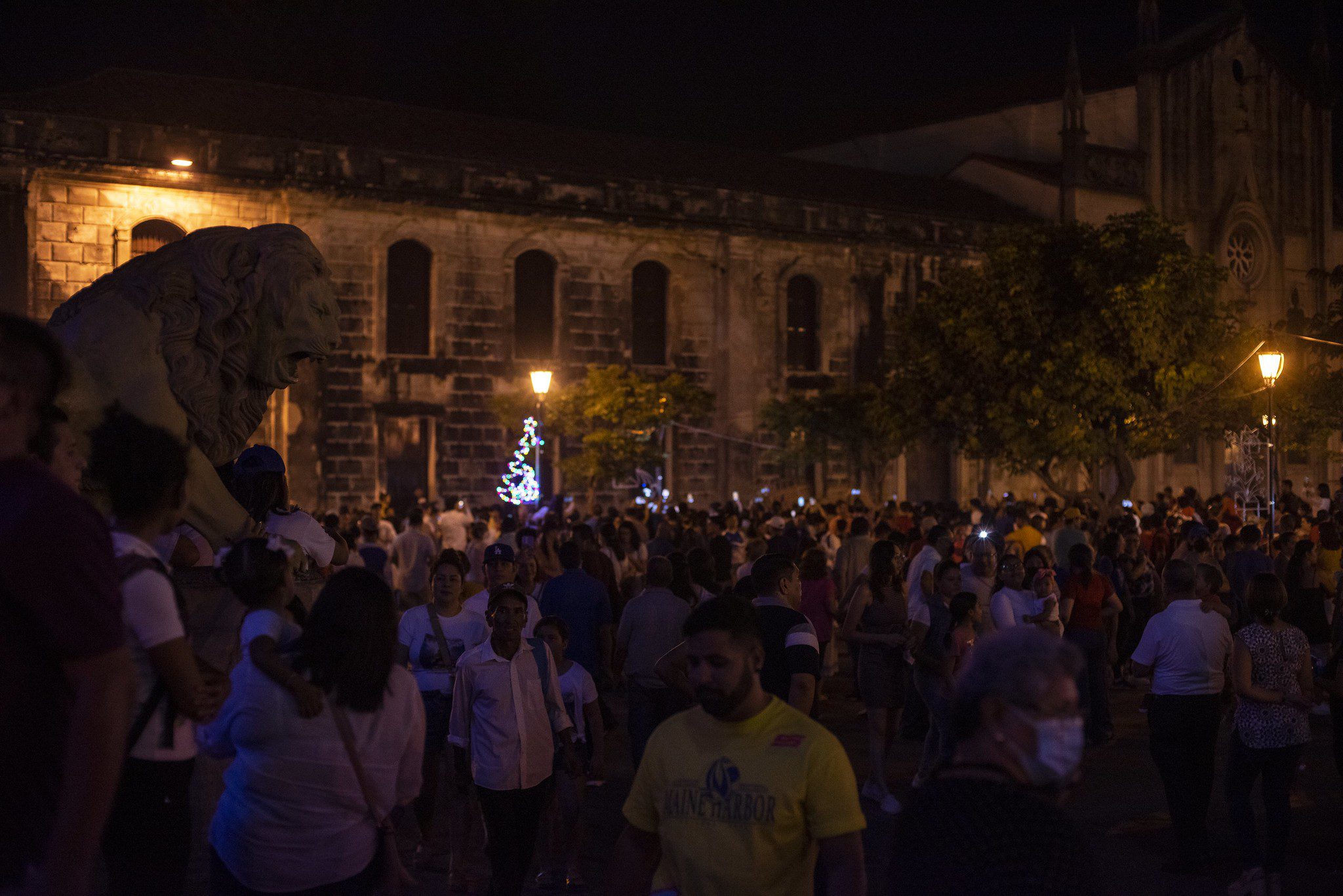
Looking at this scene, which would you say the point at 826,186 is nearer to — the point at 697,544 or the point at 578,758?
the point at 697,544

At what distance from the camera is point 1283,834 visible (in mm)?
6914

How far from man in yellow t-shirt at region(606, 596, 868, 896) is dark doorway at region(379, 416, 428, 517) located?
87.8 ft

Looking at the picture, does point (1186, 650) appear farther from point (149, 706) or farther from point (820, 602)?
point (149, 706)

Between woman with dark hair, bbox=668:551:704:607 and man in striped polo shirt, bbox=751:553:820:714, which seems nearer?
man in striped polo shirt, bbox=751:553:820:714

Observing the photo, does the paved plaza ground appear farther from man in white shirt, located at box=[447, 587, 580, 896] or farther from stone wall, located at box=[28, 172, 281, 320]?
stone wall, located at box=[28, 172, 281, 320]

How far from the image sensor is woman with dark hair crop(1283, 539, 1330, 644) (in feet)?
39.6

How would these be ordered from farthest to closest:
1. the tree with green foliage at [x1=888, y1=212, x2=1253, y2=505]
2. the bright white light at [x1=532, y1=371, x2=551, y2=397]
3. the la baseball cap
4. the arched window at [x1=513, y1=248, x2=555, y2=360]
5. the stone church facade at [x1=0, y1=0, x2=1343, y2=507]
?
the arched window at [x1=513, y1=248, x2=555, y2=360], the stone church facade at [x1=0, y1=0, x2=1343, y2=507], the tree with green foliage at [x1=888, y1=212, x2=1253, y2=505], the bright white light at [x1=532, y1=371, x2=551, y2=397], the la baseball cap

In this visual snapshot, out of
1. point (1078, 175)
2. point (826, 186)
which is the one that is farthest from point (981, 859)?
point (1078, 175)

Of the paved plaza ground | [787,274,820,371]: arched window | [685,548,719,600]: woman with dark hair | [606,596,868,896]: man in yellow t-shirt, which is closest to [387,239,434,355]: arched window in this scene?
[787,274,820,371]: arched window

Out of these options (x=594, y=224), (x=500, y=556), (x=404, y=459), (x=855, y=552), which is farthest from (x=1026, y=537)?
(x=594, y=224)

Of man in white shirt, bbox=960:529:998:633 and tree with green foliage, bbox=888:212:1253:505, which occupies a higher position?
tree with green foliage, bbox=888:212:1253:505

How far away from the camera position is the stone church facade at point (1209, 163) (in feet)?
130

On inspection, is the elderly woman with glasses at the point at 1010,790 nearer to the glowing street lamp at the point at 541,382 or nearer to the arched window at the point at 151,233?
the glowing street lamp at the point at 541,382

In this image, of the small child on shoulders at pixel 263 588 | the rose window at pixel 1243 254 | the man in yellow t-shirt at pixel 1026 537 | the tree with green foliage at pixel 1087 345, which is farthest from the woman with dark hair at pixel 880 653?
the rose window at pixel 1243 254
